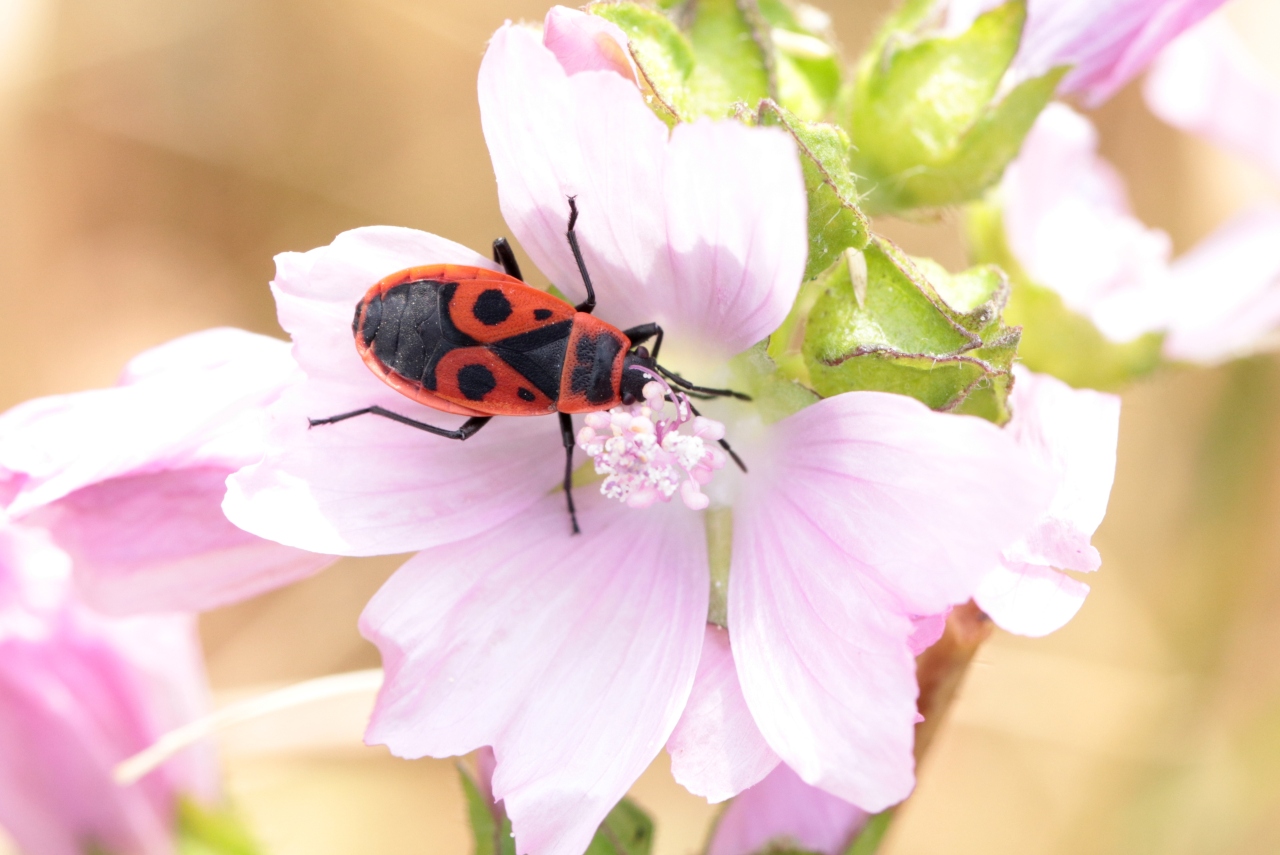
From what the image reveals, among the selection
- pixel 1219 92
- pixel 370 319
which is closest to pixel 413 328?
pixel 370 319

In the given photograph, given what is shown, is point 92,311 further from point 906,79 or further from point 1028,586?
point 1028,586

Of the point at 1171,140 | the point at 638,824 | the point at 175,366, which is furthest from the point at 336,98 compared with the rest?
the point at 638,824

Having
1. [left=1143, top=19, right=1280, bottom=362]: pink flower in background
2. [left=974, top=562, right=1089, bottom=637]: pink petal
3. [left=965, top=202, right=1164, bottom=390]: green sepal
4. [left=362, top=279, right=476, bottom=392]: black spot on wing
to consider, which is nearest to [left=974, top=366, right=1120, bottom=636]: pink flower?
[left=974, top=562, right=1089, bottom=637]: pink petal

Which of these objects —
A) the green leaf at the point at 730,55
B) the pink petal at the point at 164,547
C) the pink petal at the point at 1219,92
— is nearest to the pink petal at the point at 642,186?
the green leaf at the point at 730,55

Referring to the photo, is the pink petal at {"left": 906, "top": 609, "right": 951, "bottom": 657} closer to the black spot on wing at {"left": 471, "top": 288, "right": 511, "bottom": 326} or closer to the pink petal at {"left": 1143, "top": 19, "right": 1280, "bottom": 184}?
the black spot on wing at {"left": 471, "top": 288, "right": 511, "bottom": 326}

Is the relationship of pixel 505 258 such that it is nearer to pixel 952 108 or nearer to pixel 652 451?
pixel 652 451
